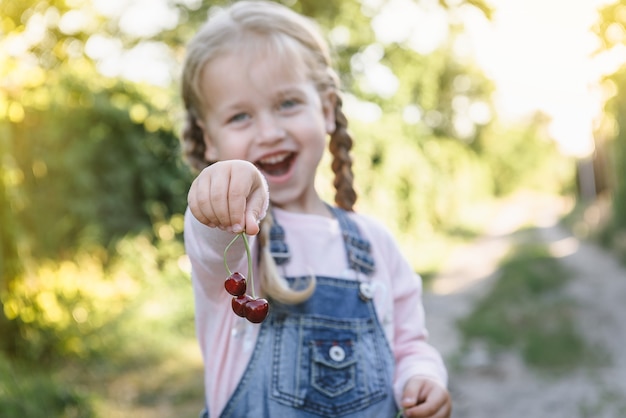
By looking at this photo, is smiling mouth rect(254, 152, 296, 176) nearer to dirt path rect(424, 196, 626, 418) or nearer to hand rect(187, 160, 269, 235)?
hand rect(187, 160, 269, 235)

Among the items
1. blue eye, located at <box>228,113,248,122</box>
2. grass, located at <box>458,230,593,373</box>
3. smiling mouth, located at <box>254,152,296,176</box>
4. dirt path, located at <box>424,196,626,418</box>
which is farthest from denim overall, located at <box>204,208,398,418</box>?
grass, located at <box>458,230,593,373</box>

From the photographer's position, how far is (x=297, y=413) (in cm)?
145

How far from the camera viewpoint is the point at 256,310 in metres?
1.07

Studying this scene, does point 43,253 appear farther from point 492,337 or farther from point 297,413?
point 297,413

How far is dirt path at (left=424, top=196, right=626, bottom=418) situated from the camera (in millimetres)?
4043

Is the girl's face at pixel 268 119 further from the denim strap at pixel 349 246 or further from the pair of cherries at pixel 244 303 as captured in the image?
the pair of cherries at pixel 244 303

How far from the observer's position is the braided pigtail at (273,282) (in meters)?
1.46

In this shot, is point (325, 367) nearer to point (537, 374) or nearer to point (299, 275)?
point (299, 275)

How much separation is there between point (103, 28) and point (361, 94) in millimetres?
3249

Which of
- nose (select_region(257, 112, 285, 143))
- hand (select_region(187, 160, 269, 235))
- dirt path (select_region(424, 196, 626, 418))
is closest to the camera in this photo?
hand (select_region(187, 160, 269, 235))

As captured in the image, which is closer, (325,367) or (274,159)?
(325,367)

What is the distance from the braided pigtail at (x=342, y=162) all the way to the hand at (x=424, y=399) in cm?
54

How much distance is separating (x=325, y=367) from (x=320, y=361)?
17 millimetres

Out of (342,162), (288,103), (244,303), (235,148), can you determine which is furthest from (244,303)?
(342,162)
